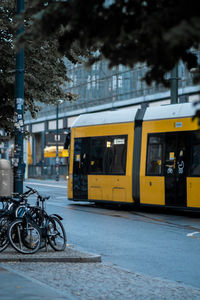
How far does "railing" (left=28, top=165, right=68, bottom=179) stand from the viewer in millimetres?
61531

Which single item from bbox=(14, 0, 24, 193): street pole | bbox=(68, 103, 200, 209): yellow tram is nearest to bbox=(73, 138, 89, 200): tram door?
bbox=(68, 103, 200, 209): yellow tram

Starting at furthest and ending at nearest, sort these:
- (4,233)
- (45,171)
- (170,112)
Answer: (45,171), (170,112), (4,233)

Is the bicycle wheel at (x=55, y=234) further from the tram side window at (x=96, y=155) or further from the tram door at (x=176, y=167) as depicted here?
the tram side window at (x=96, y=155)

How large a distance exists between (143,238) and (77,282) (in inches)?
219

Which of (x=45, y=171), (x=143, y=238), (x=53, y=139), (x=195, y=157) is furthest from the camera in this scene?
(x=45, y=171)

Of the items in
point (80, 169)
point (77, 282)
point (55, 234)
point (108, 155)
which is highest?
point (108, 155)

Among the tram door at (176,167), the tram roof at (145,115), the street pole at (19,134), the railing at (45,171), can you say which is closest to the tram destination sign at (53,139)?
the railing at (45,171)

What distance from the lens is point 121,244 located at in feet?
40.2

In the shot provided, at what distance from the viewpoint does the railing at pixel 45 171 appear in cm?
6153

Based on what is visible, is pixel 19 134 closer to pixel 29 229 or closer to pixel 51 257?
pixel 29 229

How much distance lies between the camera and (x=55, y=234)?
1027 cm

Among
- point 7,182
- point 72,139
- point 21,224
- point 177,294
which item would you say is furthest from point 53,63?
point 72,139

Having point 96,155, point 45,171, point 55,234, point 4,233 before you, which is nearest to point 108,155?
point 96,155

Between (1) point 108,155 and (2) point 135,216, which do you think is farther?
(1) point 108,155
